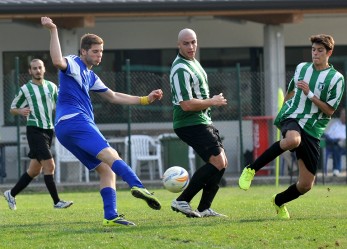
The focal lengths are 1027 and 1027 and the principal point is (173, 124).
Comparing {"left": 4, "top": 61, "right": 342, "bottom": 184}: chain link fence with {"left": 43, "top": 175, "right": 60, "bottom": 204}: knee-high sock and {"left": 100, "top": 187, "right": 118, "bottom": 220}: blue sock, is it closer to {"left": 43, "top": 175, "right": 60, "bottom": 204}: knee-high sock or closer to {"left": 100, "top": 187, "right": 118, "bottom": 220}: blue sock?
{"left": 43, "top": 175, "right": 60, "bottom": 204}: knee-high sock

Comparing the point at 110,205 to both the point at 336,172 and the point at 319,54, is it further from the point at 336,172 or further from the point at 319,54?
the point at 336,172

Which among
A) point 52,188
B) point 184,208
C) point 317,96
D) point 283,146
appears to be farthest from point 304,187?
point 52,188

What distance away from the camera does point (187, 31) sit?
11117mm

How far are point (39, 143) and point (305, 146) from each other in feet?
15.9

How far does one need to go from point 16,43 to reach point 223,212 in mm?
12488

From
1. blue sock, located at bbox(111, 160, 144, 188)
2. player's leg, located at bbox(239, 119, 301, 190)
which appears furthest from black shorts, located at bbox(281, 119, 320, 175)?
blue sock, located at bbox(111, 160, 144, 188)

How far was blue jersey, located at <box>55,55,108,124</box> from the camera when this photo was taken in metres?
10.3

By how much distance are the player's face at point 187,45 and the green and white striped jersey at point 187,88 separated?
0.06 m

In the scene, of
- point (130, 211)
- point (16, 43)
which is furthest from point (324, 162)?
point (130, 211)

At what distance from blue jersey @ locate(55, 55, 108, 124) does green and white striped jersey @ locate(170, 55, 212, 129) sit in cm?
109

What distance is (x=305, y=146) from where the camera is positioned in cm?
1095

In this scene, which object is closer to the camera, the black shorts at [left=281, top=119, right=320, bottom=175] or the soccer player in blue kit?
the soccer player in blue kit

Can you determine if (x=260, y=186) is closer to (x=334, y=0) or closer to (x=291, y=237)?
(x=334, y=0)

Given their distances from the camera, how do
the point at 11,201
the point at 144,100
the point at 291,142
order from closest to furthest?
1. the point at 291,142
2. the point at 144,100
3. the point at 11,201
